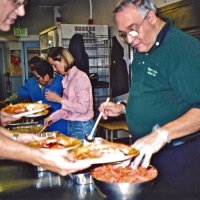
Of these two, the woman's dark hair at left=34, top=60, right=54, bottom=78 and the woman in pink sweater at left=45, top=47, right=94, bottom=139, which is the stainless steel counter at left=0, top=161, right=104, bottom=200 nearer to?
the woman in pink sweater at left=45, top=47, right=94, bottom=139

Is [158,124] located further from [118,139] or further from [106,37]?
[106,37]

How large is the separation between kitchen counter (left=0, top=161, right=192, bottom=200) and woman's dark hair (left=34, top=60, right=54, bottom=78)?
154 centimetres

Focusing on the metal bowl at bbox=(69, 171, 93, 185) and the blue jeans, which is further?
the blue jeans

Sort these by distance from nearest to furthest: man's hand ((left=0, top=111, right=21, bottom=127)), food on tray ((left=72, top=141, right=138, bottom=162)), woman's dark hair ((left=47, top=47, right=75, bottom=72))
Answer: food on tray ((left=72, top=141, right=138, bottom=162)) → man's hand ((left=0, top=111, right=21, bottom=127)) → woman's dark hair ((left=47, top=47, right=75, bottom=72))

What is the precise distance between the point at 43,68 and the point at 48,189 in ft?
6.03

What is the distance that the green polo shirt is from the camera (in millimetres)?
1500

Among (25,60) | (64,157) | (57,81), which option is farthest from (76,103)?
(25,60)

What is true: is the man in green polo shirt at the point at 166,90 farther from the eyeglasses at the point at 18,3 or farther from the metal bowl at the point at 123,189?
the eyeglasses at the point at 18,3

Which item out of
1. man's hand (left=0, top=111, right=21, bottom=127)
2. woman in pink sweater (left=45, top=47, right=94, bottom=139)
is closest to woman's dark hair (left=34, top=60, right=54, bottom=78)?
woman in pink sweater (left=45, top=47, right=94, bottom=139)

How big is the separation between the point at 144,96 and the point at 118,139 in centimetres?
249

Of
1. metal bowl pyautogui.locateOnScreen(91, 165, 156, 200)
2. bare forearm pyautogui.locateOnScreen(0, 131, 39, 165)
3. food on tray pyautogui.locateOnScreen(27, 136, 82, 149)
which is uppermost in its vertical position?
bare forearm pyautogui.locateOnScreen(0, 131, 39, 165)

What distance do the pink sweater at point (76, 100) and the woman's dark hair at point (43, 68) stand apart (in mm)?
243

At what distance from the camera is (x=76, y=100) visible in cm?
292

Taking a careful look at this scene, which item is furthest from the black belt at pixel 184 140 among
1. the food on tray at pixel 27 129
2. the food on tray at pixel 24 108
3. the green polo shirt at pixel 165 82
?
the food on tray at pixel 27 129
